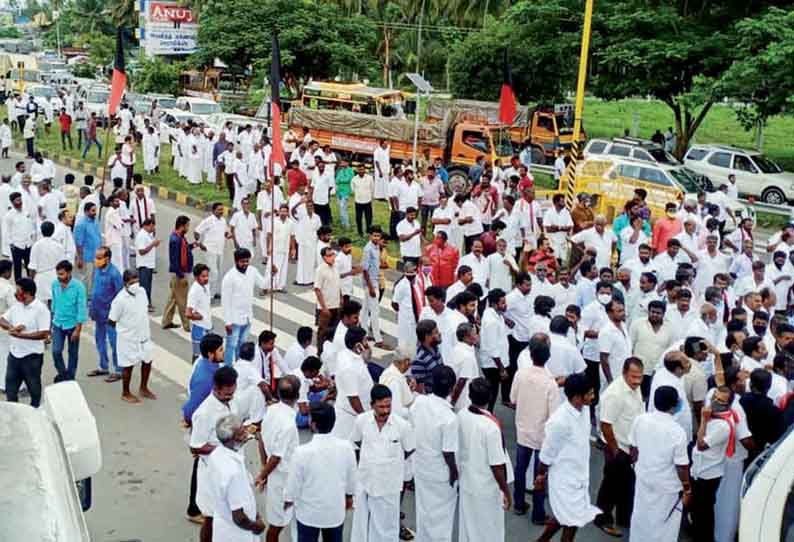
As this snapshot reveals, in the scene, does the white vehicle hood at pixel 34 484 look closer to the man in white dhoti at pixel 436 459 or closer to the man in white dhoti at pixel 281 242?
the man in white dhoti at pixel 436 459

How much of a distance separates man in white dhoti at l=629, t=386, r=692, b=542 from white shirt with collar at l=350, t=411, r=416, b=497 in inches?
62.9

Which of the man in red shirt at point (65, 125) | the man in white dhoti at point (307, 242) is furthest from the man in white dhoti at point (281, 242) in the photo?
the man in red shirt at point (65, 125)

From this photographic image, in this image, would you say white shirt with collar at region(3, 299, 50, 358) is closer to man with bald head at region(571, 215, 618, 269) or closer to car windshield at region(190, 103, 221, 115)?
man with bald head at region(571, 215, 618, 269)

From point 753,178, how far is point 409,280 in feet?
52.9

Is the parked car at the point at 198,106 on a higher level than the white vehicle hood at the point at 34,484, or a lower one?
lower

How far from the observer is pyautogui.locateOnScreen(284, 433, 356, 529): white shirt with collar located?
602cm

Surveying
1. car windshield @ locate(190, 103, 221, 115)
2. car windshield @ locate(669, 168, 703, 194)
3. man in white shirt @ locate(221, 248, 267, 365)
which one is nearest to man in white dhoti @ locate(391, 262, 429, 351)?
man in white shirt @ locate(221, 248, 267, 365)

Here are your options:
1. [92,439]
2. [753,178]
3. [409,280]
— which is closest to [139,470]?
[409,280]

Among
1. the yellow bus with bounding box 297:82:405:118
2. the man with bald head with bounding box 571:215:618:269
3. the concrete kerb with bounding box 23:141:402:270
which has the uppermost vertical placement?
the yellow bus with bounding box 297:82:405:118

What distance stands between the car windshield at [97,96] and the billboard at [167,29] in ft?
38.0

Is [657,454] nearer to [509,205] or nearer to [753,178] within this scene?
[509,205]

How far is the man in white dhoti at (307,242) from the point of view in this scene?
46.2 feet

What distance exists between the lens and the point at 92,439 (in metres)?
3.09

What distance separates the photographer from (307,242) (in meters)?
14.2
